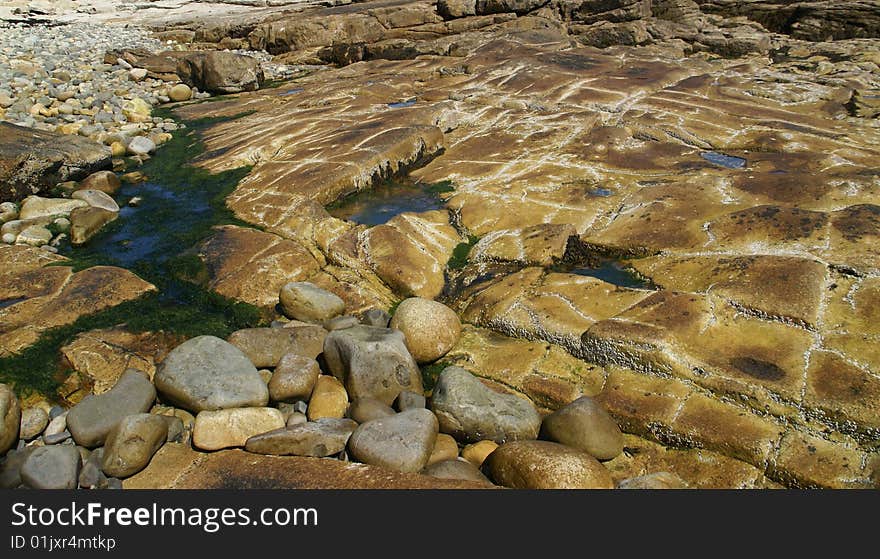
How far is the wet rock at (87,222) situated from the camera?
863 centimetres

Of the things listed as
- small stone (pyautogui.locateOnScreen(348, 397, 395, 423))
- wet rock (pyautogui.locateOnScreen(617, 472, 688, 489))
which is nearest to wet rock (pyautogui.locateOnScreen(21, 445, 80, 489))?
small stone (pyautogui.locateOnScreen(348, 397, 395, 423))

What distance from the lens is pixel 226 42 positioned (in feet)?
90.0

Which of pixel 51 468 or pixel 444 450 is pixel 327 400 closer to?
pixel 444 450

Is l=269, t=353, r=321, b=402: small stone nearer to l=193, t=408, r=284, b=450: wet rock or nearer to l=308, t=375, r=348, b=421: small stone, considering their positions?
l=308, t=375, r=348, b=421: small stone

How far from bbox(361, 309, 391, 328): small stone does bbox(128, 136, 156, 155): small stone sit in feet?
28.4

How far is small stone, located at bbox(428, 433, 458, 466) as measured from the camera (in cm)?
495

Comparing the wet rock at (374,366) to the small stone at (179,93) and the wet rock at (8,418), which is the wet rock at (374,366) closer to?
the wet rock at (8,418)

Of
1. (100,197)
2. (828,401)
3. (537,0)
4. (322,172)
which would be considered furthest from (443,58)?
(828,401)

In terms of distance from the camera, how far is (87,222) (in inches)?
348

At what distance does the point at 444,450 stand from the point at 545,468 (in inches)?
38.5

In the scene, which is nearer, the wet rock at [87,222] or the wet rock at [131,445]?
the wet rock at [131,445]

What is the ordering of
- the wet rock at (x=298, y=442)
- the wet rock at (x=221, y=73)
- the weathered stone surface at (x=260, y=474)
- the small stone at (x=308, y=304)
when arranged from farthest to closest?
the wet rock at (x=221, y=73), the small stone at (x=308, y=304), the wet rock at (x=298, y=442), the weathered stone surface at (x=260, y=474)

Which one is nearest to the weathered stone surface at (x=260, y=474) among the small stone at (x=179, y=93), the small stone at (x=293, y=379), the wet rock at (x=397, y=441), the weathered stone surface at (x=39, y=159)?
the wet rock at (x=397, y=441)

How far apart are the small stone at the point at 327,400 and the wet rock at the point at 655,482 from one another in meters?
2.60
